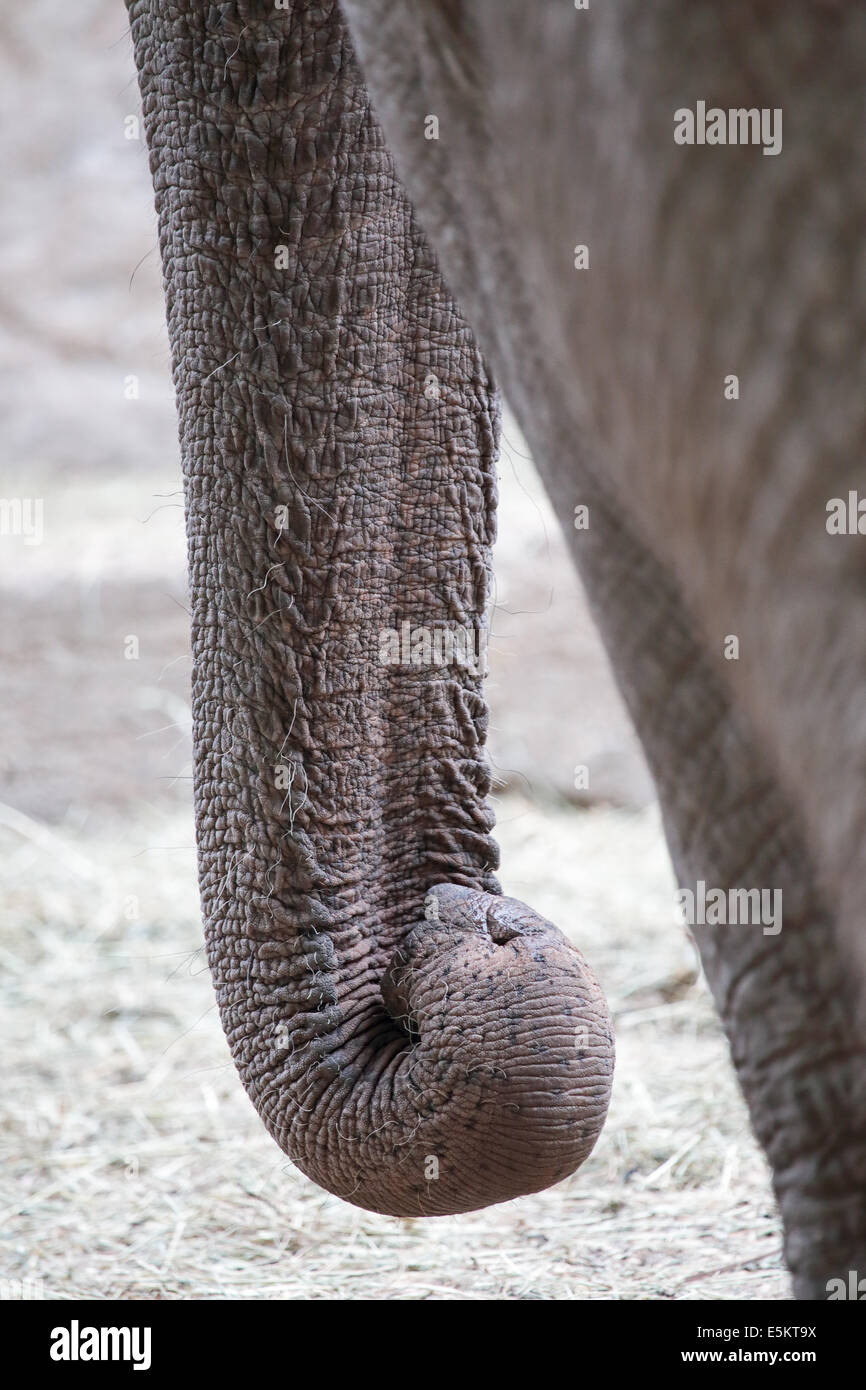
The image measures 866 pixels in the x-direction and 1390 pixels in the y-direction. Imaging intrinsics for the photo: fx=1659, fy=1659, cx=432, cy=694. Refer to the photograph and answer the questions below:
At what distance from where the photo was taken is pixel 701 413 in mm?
636

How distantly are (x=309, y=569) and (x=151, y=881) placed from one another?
106 inches

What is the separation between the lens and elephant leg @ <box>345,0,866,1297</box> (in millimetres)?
603

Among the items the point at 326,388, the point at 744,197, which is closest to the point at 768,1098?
the point at 744,197

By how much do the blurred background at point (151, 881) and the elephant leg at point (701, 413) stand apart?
2.29 feet

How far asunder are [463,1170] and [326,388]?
64cm

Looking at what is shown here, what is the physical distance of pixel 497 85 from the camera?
77 centimetres

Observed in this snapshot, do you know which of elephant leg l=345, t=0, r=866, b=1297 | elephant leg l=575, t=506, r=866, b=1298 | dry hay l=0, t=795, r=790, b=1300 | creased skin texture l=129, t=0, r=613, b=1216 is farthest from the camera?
dry hay l=0, t=795, r=790, b=1300

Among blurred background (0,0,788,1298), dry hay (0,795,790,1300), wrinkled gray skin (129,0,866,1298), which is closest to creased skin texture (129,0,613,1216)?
wrinkled gray skin (129,0,866,1298)

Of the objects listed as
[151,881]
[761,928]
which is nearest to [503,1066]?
[761,928]

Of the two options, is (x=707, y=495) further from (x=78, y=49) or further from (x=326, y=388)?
(x=78, y=49)

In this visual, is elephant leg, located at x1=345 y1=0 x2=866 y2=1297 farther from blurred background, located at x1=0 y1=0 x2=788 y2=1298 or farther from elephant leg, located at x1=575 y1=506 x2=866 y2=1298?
blurred background, located at x1=0 y1=0 x2=788 y2=1298

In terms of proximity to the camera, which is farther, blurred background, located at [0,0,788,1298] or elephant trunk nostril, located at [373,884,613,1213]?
blurred background, located at [0,0,788,1298]

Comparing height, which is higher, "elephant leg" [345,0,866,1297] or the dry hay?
"elephant leg" [345,0,866,1297]

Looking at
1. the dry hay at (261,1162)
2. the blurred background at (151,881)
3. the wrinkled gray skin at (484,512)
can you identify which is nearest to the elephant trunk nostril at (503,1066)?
the wrinkled gray skin at (484,512)
